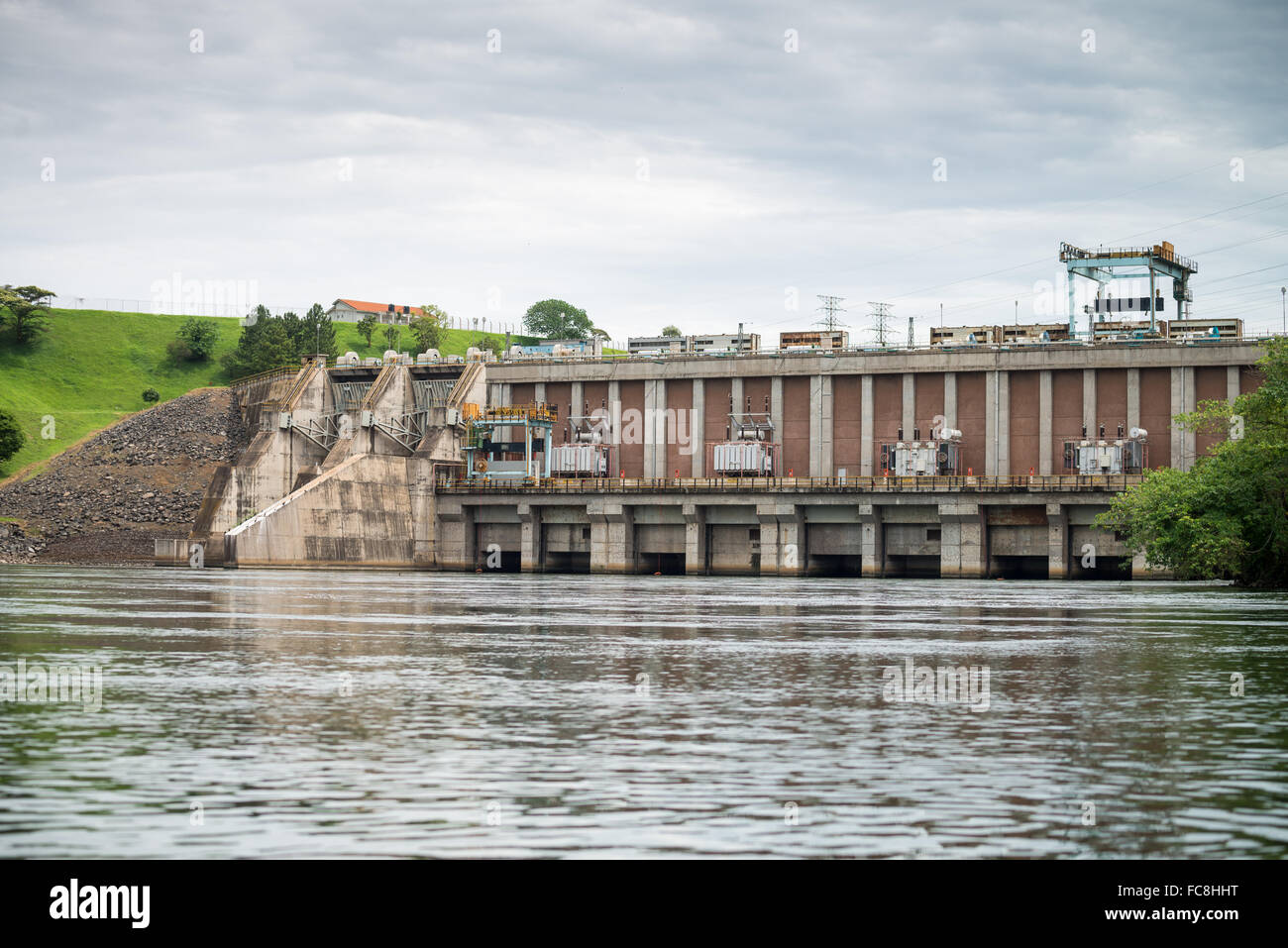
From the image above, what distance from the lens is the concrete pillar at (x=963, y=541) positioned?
350 ft

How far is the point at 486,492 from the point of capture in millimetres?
122500

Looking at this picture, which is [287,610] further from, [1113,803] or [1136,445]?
[1136,445]

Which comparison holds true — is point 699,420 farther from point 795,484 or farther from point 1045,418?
point 1045,418

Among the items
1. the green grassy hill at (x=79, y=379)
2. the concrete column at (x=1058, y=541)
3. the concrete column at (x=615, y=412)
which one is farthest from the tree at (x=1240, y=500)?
the green grassy hill at (x=79, y=379)

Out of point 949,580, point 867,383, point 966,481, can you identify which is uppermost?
point 867,383

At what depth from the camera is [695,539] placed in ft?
379

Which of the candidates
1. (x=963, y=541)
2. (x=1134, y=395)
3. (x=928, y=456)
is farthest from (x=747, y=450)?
(x=1134, y=395)

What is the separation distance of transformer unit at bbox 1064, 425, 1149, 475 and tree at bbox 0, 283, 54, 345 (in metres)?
141

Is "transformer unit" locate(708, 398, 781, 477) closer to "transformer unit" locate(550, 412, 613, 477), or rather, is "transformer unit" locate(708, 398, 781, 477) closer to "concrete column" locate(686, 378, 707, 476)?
"concrete column" locate(686, 378, 707, 476)

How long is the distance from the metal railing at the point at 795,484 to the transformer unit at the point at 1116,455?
358 centimetres

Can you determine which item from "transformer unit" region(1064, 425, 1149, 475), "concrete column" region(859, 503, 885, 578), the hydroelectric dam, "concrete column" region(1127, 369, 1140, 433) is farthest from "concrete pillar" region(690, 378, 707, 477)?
"concrete column" region(1127, 369, 1140, 433)

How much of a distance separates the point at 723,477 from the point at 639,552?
952cm
